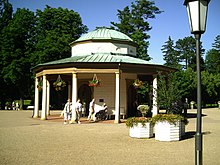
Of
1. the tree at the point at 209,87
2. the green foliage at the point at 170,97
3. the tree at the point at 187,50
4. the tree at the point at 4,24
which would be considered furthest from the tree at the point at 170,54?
the green foliage at the point at 170,97

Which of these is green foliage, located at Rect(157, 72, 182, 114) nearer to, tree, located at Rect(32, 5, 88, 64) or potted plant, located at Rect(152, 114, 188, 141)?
potted plant, located at Rect(152, 114, 188, 141)

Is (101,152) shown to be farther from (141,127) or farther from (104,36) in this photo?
(104,36)

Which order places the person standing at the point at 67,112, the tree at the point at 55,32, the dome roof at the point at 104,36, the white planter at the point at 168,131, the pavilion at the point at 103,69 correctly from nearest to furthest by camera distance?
the white planter at the point at 168,131 → the person standing at the point at 67,112 → the pavilion at the point at 103,69 → the dome roof at the point at 104,36 → the tree at the point at 55,32

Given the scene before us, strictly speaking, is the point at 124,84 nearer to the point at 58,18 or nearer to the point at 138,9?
the point at 58,18

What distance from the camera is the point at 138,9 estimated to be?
52188 millimetres

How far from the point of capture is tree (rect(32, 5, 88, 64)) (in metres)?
36.8

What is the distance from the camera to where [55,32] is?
3881cm

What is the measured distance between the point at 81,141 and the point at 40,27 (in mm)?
33654

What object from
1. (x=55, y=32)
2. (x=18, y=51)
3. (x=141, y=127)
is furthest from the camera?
(x=55, y=32)

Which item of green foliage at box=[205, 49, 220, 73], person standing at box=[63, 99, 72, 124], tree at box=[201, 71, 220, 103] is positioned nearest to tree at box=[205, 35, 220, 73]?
green foliage at box=[205, 49, 220, 73]

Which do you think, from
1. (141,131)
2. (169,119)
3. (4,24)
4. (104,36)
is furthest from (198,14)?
(4,24)

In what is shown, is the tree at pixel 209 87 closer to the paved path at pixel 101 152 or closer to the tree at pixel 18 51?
the tree at pixel 18 51

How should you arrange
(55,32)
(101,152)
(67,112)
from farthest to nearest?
(55,32)
(67,112)
(101,152)

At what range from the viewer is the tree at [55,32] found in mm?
36797
